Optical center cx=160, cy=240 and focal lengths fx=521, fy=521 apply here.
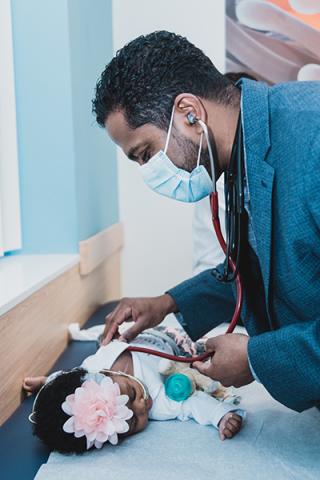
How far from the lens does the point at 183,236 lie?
2.78m

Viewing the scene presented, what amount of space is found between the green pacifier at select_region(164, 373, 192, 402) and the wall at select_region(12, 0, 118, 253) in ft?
2.48

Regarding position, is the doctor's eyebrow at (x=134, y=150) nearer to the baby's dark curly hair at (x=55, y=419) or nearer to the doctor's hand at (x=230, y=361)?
the doctor's hand at (x=230, y=361)

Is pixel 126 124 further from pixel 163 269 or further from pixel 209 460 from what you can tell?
pixel 163 269

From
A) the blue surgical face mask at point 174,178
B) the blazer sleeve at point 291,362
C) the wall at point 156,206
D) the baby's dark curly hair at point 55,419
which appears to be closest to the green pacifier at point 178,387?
the baby's dark curly hair at point 55,419

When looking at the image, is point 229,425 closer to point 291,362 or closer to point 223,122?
point 291,362

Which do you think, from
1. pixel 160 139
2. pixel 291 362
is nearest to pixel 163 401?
pixel 291 362

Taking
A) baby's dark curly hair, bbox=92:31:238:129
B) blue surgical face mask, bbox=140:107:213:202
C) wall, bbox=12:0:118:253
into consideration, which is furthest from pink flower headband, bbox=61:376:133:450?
wall, bbox=12:0:118:253

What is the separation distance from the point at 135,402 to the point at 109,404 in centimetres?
13

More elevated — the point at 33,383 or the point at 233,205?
the point at 233,205

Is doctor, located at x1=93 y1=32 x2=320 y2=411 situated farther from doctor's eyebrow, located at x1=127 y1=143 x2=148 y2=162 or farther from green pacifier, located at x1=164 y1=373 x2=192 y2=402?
green pacifier, located at x1=164 y1=373 x2=192 y2=402

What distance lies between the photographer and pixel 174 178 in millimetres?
1169

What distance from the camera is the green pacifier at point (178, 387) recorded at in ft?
4.56

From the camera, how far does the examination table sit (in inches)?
42.6

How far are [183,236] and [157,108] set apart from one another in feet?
5.59
